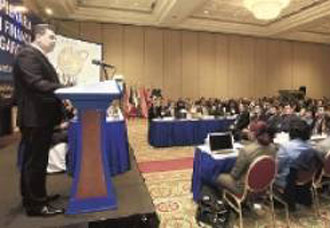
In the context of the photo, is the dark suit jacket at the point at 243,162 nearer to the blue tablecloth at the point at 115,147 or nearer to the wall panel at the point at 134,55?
the blue tablecloth at the point at 115,147

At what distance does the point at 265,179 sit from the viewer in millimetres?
3273

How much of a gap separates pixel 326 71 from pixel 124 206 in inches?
671

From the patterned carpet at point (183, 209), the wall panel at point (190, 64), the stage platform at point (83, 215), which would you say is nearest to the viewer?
the stage platform at point (83, 215)

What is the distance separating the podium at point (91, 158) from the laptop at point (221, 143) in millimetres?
1813

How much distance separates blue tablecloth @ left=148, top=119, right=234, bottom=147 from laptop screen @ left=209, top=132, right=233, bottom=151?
11.7 ft

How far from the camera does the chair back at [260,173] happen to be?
3.16 metres

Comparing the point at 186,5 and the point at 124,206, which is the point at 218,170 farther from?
the point at 186,5

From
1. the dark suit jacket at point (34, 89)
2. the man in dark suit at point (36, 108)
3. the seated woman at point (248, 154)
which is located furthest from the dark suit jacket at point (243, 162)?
the dark suit jacket at point (34, 89)

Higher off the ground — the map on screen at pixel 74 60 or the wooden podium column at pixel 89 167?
the map on screen at pixel 74 60

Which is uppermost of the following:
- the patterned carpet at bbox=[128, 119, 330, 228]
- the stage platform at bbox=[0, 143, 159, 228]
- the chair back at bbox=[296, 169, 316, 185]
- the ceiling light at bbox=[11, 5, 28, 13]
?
the ceiling light at bbox=[11, 5, 28, 13]

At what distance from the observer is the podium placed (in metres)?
2.45

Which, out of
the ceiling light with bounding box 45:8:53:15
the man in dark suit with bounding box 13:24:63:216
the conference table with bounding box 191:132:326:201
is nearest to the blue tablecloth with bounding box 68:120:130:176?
the conference table with bounding box 191:132:326:201

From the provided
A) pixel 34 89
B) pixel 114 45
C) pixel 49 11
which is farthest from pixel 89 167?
pixel 114 45

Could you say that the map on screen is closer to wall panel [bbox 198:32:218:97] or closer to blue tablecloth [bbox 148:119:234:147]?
blue tablecloth [bbox 148:119:234:147]
